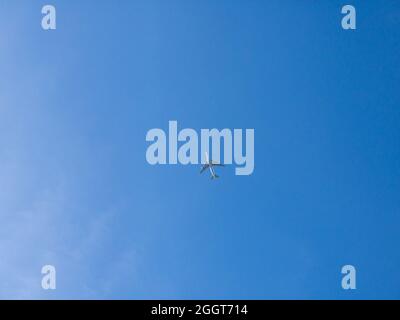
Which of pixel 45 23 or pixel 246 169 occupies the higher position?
pixel 45 23

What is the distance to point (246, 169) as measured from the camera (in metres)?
37.7

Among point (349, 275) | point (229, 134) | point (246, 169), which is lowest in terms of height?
point (349, 275)
